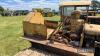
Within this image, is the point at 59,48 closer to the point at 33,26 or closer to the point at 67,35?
the point at 67,35

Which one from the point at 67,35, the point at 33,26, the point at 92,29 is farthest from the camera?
the point at 67,35

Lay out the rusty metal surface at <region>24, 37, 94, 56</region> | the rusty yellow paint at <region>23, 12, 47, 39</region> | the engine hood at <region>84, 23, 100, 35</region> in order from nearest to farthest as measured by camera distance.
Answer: the rusty metal surface at <region>24, 37, 94, 56</region> < the engine hood at <region>84, 23, 100, 35</region> < the rusty yellow paint at <region>23, 12, 47, 39</region>

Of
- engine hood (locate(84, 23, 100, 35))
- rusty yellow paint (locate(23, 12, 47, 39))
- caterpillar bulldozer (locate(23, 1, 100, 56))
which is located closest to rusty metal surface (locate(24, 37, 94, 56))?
caterpillar bulldozer (locate(23, 1, 100, 56))

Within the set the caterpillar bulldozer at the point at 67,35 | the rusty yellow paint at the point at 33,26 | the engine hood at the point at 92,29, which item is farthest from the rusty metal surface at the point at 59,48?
the engine hood at the point at 92,29

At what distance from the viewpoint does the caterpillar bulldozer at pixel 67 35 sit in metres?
4.85

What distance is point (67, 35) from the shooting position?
5.82 metres

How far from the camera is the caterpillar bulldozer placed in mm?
4852

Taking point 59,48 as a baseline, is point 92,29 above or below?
above

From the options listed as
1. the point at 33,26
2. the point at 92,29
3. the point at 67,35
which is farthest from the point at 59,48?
the point at 33,26

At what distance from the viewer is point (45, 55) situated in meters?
5.34

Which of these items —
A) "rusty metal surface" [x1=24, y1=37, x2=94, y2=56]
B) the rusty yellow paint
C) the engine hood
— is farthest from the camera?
the rusty yellow paint

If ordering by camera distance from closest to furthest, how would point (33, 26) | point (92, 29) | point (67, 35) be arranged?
point (92, 29) < point (33, 26) < point (67, 35)

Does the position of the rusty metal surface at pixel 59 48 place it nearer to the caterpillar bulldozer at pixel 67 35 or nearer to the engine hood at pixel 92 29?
the caterpillar bulldozer at pixel 67 35

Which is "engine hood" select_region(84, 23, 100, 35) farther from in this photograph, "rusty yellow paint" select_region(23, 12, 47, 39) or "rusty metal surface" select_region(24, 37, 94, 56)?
"rusty yellow paint" select_region(23, 12, 47, 39)
